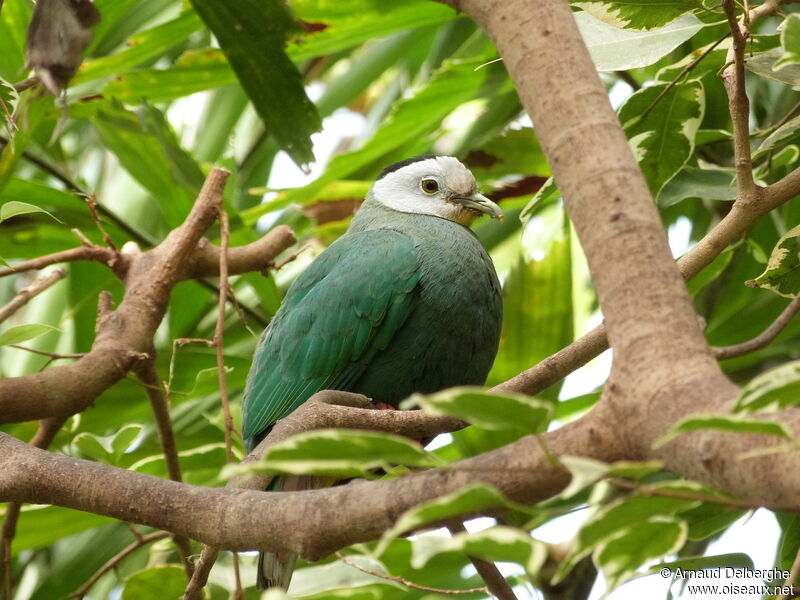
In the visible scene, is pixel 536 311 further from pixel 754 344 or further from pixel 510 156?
pixel 754 344

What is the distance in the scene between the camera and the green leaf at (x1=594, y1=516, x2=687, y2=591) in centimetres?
101

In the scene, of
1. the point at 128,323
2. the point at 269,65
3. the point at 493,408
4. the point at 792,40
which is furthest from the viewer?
the point at 269,65

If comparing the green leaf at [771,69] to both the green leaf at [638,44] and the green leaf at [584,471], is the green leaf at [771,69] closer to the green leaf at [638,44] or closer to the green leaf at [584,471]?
the green leaf at [638,44]

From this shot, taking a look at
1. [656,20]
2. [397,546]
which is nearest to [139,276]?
[397,546]

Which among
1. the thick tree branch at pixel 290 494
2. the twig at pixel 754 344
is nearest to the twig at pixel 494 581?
the thick tree branch at pixel 290 494

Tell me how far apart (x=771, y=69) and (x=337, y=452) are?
1.23 metres

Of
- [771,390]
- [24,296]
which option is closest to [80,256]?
[24,296]

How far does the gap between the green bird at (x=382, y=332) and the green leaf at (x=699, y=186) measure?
62 cm

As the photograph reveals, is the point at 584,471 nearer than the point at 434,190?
Yes

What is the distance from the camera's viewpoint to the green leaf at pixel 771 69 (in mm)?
1704

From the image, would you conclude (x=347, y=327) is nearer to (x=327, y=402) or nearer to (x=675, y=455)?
(x=327, y=402)

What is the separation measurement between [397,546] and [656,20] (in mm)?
1334

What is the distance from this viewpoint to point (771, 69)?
1.74m

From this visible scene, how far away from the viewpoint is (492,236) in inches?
144
